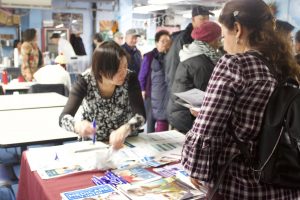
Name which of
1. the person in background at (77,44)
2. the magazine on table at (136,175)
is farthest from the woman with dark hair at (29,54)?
the magazine on table at (136,175)

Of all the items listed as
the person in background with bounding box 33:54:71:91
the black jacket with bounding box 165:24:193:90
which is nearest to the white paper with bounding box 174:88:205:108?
the black jacket with bounding box 165:24:193:90

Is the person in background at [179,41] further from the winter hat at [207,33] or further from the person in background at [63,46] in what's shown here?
the person in background at [63,46]

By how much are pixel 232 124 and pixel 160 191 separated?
476 millimetres

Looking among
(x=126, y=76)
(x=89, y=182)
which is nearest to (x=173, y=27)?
(x=126, y=76)

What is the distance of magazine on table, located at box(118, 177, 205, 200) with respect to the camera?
4.63 ft

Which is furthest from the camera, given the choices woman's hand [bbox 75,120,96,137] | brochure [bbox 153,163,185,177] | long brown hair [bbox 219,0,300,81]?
woman's hand [bbox 75,120,96,137]

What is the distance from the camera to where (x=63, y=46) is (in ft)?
28.7

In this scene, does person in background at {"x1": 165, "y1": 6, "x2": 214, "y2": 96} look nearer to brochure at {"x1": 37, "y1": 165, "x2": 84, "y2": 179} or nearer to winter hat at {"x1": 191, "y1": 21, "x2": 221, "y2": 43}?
winter hat at {"x1": 191, "y1": 21, "x2": 221, "y2": 43}

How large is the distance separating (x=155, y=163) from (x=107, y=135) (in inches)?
19.3

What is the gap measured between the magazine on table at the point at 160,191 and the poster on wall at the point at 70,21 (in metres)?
8.76

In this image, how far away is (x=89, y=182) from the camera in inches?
62.1

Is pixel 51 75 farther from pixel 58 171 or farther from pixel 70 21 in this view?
pixel 70 21

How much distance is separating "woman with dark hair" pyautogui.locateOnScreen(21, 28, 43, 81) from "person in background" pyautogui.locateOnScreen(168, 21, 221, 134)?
11.8ft

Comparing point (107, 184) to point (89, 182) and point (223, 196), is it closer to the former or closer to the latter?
point (89, 182)
